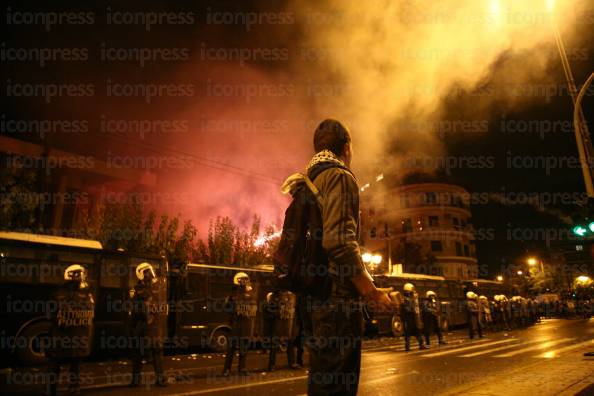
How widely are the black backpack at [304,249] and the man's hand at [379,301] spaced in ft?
0.78

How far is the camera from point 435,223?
192 ft

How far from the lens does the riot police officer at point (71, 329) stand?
6.30 meters

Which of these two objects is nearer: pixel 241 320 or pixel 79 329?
pixel 79 329

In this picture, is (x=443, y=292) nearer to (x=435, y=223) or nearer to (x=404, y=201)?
(x=435, y=223)

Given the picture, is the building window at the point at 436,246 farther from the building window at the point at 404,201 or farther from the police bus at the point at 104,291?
the police bus at the point at 104,291

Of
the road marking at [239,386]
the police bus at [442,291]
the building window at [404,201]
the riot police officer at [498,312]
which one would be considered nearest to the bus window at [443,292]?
the police bus at [442,291]

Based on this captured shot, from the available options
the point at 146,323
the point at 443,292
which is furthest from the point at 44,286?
the point at 443,292

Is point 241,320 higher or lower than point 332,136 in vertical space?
lower

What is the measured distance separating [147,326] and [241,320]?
1996 millimetres

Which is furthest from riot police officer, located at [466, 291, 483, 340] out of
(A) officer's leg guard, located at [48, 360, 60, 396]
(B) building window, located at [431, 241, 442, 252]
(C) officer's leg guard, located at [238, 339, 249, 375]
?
(B) building window, located at [431, 241, 442, 252]

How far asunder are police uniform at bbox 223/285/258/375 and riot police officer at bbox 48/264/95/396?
9.21 feet

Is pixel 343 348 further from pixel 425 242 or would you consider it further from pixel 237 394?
pixel 425 242

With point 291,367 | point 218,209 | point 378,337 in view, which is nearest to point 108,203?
point 218,209

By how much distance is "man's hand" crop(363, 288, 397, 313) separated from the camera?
2316 millimetres
